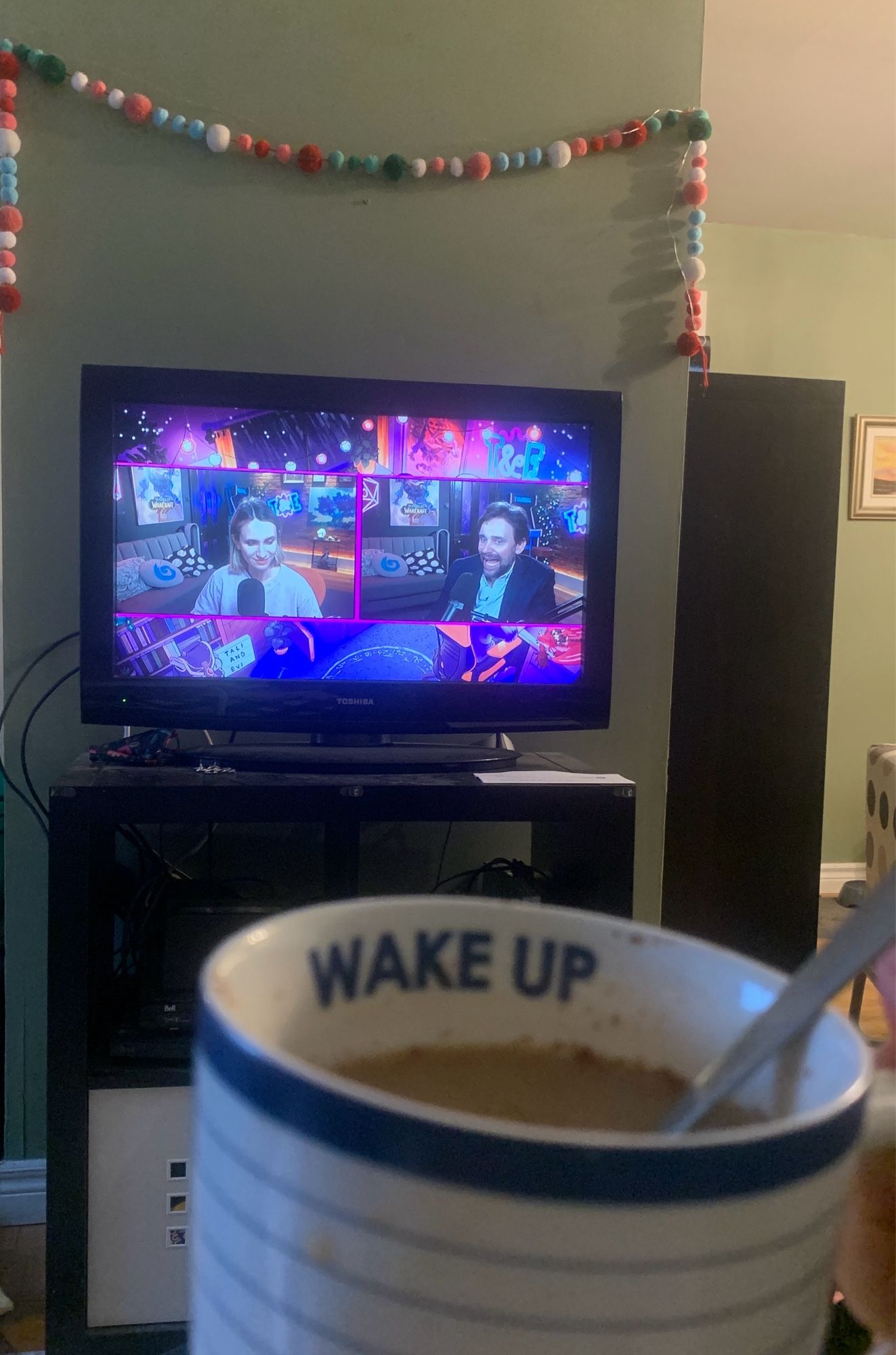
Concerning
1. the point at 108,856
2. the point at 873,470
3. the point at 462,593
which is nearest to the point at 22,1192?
the point at 108,856

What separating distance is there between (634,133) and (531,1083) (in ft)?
4.70

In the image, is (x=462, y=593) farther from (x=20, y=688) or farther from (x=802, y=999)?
(x=802, y=999)

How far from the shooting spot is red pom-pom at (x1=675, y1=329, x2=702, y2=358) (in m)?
1.34

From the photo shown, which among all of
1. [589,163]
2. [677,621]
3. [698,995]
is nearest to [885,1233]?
[698,995]

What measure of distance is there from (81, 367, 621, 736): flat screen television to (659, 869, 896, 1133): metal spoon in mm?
952

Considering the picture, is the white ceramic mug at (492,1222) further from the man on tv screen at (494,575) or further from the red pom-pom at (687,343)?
the red pom-pom at (687,343)

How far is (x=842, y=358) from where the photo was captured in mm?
2953

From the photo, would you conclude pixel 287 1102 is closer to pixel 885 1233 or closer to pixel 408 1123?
pixel 408 1123

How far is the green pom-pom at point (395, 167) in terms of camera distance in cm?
126

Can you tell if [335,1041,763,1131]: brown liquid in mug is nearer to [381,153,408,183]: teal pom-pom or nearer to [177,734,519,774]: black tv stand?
[177,734,519,774]: black tv stand

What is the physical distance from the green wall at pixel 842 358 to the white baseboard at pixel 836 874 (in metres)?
0.02

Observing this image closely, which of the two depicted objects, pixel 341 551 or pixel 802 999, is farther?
pixel 341 551

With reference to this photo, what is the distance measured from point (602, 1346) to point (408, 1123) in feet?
0.14

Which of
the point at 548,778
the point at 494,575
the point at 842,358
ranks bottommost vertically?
the point at 548,778
